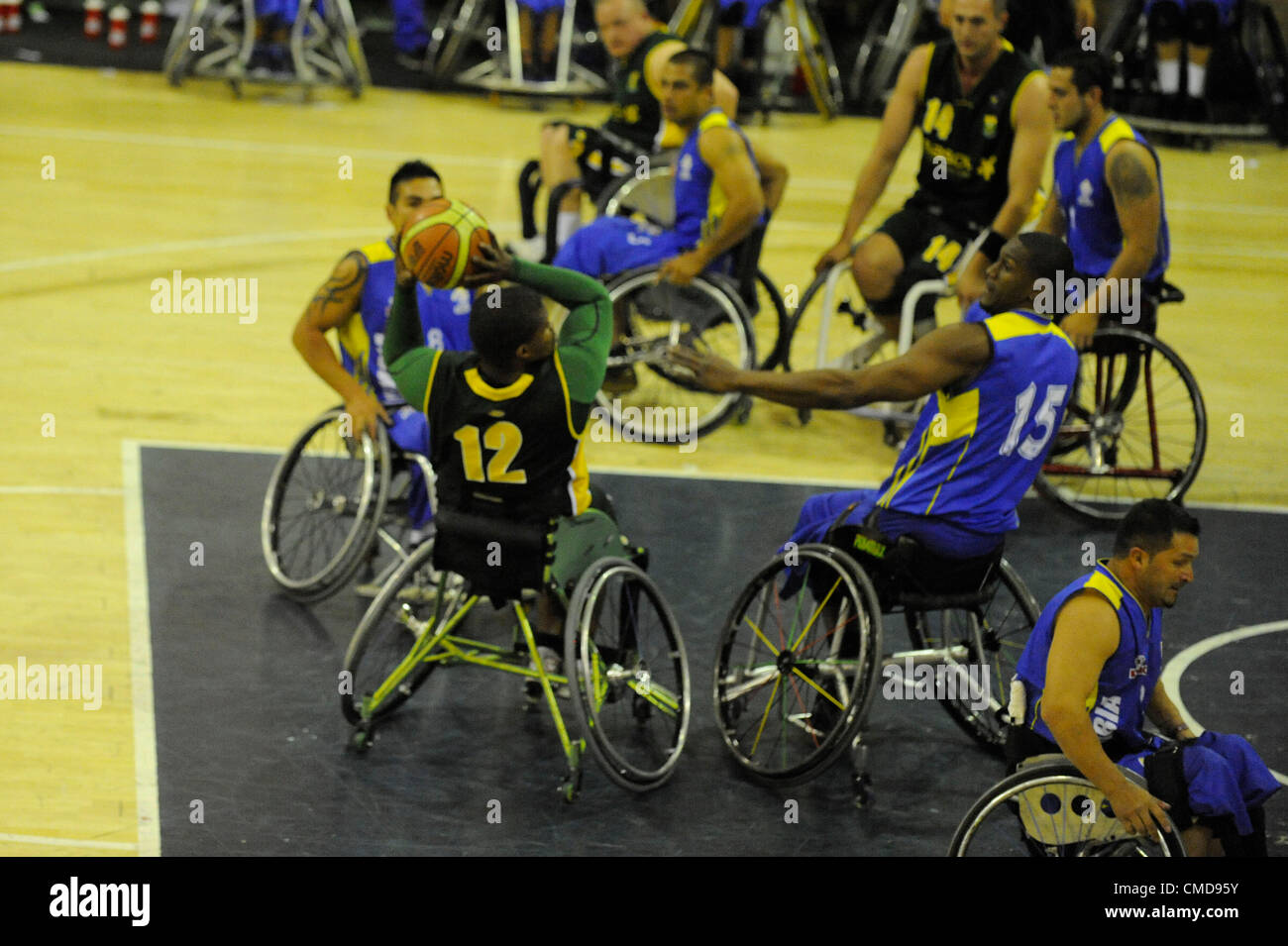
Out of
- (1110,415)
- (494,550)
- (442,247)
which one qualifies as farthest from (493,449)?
(1110,415)

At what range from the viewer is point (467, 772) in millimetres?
4965

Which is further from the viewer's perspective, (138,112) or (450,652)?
(138,112)

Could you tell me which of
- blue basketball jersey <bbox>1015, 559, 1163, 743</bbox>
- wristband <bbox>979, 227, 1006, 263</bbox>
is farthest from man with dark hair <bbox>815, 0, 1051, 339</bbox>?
blue basketball jersey <bbox>1015, 559, 1163, 743</bbox>

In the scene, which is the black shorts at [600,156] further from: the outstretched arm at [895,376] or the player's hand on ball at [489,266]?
the outstretched arm at [895,376]

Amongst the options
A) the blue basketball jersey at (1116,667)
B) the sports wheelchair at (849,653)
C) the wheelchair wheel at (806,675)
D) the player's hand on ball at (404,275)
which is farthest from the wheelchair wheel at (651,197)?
the blue basketball jersey at (1116,667)

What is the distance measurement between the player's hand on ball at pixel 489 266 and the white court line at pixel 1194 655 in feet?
7.61

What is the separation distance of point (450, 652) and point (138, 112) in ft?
28.8

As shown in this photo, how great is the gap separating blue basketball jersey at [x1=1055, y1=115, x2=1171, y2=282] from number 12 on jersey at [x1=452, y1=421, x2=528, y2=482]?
110 inches

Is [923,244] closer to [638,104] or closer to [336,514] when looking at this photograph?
[638,104]

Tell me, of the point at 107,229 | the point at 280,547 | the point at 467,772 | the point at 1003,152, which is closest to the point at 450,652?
the point at 467,772

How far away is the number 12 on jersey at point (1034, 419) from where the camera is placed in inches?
181

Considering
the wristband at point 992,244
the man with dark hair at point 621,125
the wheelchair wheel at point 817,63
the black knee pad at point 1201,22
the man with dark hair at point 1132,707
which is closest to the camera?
the man with dark hair at point 1132,707

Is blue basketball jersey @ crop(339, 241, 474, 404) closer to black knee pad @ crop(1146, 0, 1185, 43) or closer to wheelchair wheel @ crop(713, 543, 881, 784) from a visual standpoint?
wheelchair wheel @ crop(713, 543, 881, 784)
